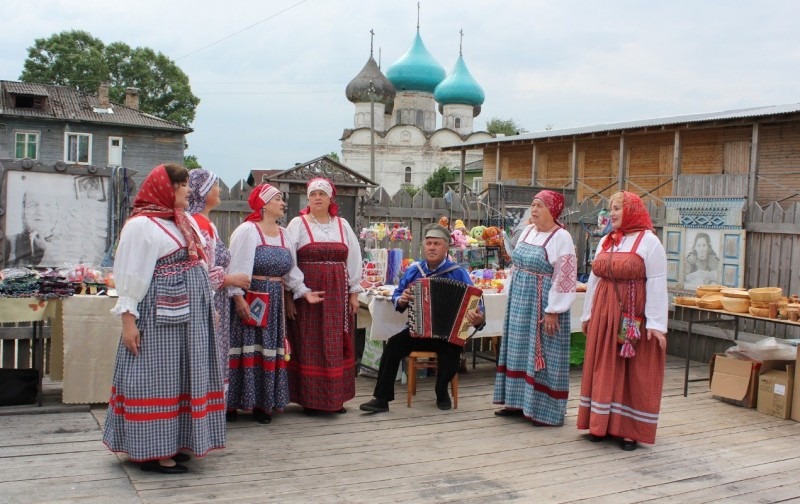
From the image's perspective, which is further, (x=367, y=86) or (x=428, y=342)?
(x=367, y=86)

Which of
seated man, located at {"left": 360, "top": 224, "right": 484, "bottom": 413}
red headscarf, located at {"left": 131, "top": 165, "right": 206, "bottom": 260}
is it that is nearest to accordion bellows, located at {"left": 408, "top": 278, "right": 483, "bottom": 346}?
seated man, located at {"left": 360, "top": 224, "right": 484, "bottom": 413}

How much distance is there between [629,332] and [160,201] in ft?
10.2

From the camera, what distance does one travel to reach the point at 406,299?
5.84 m

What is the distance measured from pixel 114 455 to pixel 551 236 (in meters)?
3.31

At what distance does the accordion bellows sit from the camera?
18.8 ft

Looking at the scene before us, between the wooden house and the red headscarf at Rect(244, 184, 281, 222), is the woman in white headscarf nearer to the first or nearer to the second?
the red headscarf at Rect(244, 184, 281, 222)

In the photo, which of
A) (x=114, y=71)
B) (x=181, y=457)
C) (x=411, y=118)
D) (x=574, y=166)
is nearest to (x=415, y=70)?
(x=411, y=118)

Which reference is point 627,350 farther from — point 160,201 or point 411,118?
point 411,118

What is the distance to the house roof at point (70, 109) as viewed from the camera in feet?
97.8

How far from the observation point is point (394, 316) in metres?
6.30

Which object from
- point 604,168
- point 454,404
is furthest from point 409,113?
point 454,404

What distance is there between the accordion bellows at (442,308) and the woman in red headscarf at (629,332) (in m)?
1.05

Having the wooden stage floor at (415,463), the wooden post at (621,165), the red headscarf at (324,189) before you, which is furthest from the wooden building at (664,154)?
the red headscarf at (324,189)

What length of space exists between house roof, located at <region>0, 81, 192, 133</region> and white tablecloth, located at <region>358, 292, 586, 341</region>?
1090 inches
